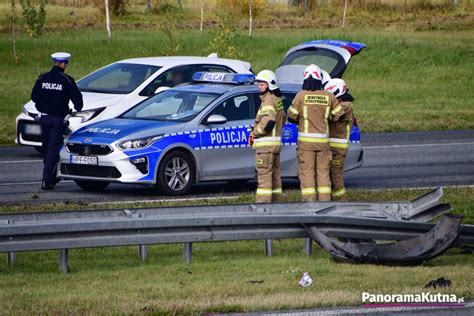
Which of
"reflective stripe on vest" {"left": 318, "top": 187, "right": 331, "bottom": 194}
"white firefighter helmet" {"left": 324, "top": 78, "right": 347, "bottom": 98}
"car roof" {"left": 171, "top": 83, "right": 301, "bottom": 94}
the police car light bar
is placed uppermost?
"white firefighter helmet" {"left": 324, "top": 78, "right": 347, "bottom": 98}

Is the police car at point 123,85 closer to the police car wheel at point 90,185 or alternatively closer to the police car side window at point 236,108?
the police car wheel at point 90,185

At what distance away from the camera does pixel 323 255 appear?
1119 centimetres

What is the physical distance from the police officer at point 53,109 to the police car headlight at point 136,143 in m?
1.24

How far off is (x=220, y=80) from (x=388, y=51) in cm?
2379

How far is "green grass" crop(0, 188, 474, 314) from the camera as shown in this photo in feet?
28.4

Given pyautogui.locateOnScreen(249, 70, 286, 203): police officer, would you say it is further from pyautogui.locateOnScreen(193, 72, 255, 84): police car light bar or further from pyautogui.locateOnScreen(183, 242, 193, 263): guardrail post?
pyautogui.locateOnScreen(193, 72, 255, 84): police car light bar

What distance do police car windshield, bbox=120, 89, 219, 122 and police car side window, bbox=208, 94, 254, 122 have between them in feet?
0.61

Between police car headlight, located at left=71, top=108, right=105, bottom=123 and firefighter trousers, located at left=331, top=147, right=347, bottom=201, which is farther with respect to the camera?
police car headlight, located at left=71, top=108, right=105, bottom=123

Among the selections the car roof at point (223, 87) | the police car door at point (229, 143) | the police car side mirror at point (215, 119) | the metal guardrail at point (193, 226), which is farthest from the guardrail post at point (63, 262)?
the car roof at point (223, 87)

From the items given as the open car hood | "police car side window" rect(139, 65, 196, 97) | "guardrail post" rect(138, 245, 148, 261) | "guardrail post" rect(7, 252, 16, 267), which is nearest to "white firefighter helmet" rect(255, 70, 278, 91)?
"guardrail post" rect(138, 245, 148, 261)

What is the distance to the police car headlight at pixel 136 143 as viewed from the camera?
15.1 m

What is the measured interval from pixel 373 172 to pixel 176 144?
14.2ft

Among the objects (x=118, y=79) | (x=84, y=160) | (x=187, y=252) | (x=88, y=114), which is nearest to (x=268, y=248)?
(x=187, y=252)

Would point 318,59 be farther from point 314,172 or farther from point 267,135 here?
point 314,172
